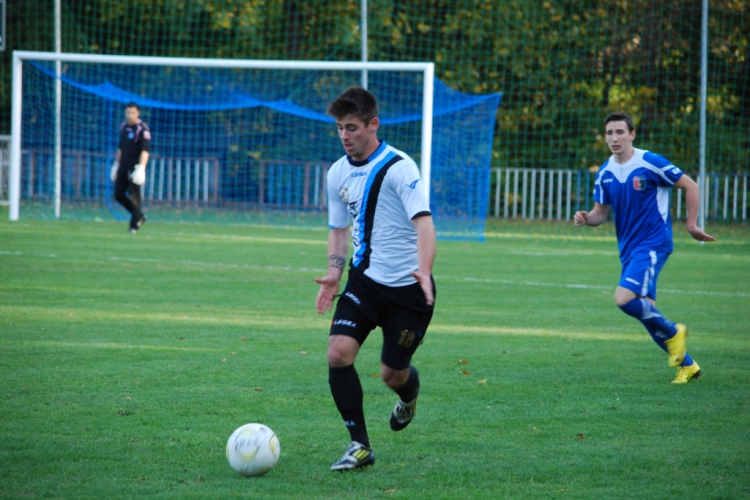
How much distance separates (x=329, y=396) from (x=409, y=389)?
1.13m

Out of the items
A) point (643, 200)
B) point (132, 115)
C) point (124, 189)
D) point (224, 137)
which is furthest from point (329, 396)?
point (224, 137)

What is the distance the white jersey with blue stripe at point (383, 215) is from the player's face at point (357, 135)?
5 cm

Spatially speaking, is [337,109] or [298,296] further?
[298,296]

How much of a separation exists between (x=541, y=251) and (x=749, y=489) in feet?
41.2

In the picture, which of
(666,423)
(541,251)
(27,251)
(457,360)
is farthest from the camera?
(541,251)

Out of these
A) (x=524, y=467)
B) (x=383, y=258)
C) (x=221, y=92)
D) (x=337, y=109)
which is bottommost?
(x=524, y=467)

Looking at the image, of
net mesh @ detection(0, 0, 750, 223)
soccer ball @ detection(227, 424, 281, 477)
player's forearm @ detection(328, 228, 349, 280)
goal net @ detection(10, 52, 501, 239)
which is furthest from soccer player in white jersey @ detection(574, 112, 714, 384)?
net mesh @ detection(0, 0, 750, 223)

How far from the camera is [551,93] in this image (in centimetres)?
2738

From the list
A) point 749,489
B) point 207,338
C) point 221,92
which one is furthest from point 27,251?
point 221,92

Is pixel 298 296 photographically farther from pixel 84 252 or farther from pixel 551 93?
pixel 551 93

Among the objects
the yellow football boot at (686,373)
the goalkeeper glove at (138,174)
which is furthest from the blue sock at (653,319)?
the goalkeeper glove at (138,174)

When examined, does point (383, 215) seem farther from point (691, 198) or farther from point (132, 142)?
point (132, 142)

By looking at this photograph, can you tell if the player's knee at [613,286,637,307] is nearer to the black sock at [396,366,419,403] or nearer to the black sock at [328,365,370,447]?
the black sock at [396,366,419,403]

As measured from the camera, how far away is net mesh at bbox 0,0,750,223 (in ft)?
86.5
